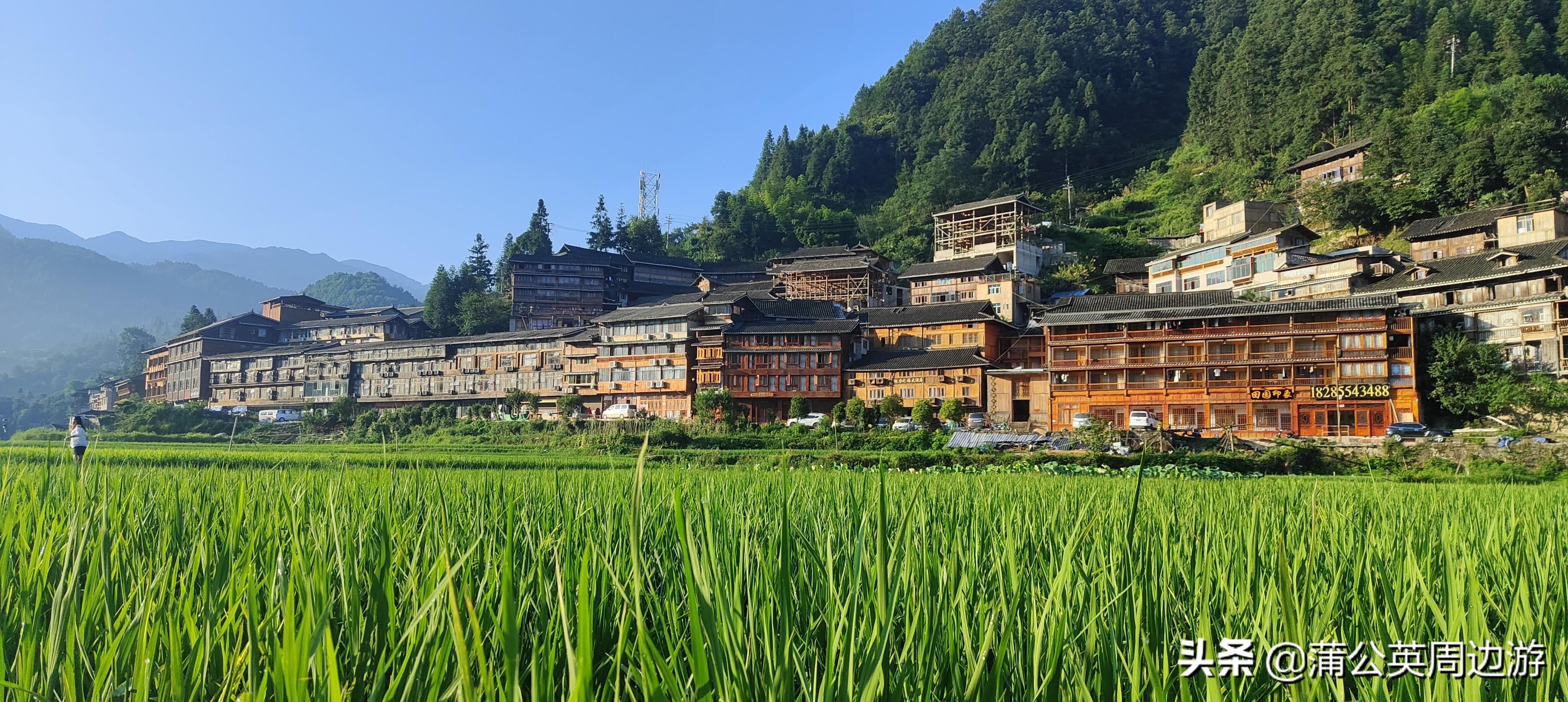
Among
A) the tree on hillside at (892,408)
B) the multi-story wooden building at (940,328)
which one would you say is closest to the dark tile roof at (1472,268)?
the multi-story wooden building at (940,328)

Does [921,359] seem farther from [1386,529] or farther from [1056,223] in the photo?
[1386,529]

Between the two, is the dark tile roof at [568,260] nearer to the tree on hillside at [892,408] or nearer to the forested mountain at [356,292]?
the tree on hillside at [892,408]

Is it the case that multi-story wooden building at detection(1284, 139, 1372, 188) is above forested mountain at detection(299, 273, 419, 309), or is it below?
below

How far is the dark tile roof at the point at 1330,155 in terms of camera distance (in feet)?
139

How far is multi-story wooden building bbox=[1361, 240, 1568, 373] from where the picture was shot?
84.0 ft

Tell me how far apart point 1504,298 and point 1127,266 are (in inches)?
653

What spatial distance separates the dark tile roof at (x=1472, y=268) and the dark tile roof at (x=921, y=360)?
14.5 meters

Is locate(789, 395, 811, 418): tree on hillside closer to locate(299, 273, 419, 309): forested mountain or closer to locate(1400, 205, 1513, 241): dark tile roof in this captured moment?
locate(1400, 205, 1513, 241): dark tile roof

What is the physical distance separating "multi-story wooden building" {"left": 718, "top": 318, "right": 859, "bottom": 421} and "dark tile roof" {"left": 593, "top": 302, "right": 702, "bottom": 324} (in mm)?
2796

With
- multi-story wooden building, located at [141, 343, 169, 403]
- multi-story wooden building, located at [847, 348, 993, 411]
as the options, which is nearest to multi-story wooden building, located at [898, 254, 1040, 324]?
multi-story wooden building, located at [847, 348, 993, 411]

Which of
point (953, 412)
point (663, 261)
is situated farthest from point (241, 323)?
point (953, 412)

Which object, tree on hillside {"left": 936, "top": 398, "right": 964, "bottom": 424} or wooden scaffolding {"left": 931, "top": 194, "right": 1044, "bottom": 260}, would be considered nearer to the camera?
tree on hillside {"left": 936, "top": 398, "right": 964, "bottom": 424}

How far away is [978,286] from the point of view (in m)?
41.3

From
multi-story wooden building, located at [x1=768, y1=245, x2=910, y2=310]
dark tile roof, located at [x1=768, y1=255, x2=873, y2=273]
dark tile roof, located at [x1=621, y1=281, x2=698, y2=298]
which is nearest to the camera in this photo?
dark tile roof, located at [x1=768, y1=255, x2=873, y2=273]
